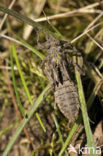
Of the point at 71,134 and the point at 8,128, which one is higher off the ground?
the point at 8,128

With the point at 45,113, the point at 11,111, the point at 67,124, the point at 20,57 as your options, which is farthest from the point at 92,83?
the point at 11,111

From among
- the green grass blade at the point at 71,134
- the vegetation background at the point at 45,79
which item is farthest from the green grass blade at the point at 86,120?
the vegetation background at the point at 45,79

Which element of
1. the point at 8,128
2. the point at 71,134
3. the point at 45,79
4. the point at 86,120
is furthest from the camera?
the point at 8,128

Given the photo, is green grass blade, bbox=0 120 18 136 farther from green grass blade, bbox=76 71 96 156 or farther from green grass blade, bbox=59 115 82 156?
green grass blade, bbox=76 71 96 156

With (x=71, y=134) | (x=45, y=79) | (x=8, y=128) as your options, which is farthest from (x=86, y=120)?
(x=8, y=128)

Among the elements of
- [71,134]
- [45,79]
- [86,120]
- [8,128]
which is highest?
[45,79]

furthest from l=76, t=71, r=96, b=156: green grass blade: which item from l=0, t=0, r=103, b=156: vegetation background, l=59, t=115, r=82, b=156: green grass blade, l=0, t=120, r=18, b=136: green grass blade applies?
l=0, t=120, r=18, b=136: green grass blade

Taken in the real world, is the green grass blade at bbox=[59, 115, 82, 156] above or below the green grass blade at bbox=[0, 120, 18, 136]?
below

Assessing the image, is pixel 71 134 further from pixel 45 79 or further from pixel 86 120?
pixel 45 79

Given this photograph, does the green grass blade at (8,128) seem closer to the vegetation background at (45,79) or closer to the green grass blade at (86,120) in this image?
the vegetation background at (45,79)
